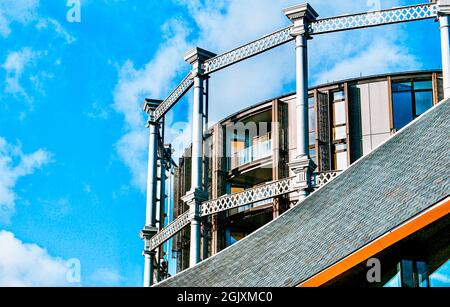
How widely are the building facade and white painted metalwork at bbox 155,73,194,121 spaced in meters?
6.94

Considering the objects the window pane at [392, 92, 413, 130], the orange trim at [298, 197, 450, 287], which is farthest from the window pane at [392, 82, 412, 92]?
the orange trim at [298, 197, 450, 287]

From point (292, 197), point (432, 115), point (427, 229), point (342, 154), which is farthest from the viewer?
point (342, 154)

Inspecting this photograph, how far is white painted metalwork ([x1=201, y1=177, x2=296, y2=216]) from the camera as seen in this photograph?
1382 inches

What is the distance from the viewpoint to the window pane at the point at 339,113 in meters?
50.0

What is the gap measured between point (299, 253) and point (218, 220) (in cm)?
2950

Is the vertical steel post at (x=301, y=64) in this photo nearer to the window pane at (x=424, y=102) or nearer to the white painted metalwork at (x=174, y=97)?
the white painted metalwork at (x=174, y=97)

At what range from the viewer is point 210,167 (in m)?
53.6

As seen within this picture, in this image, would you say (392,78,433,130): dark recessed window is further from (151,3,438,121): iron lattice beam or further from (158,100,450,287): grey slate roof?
(158,100,450,287): grey slate roof

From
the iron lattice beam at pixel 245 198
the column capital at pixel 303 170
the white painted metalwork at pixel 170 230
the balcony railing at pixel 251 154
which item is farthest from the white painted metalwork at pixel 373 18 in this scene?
the balcony railing at pixel 251 154

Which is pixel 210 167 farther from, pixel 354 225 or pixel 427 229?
pixel 427 229

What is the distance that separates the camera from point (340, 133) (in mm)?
49844

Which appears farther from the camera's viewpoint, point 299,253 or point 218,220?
point 218,220

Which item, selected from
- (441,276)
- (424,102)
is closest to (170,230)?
(424,102)
